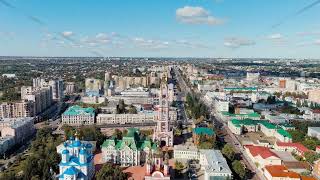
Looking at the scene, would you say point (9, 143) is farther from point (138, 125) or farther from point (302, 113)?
point (302, 113)

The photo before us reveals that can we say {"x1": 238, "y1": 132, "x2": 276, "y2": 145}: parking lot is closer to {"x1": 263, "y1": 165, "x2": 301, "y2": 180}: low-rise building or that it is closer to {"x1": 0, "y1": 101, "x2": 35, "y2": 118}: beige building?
{"x1": 263, "y1": 165, "x2": 301, "y2": 180}: low-rise building

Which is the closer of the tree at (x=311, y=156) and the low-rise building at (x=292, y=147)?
the tree at (x=311, y=156)

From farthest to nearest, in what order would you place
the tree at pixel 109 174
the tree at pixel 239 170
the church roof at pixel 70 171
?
the tree at pixel 239 170, the tree at pixel 109 174, the church roof at pixel 70 171

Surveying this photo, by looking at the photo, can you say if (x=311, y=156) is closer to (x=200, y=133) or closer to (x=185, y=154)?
(x=200, y=133)

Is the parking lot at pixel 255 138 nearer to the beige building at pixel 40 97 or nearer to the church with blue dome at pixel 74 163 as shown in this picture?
the church with blue dome at pixel 74 163

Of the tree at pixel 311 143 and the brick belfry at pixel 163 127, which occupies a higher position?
the brick belfry at pixel 163 127

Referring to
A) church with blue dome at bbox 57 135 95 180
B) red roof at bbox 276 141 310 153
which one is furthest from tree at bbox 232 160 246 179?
church with blue dome at bbox 57 135 95 180

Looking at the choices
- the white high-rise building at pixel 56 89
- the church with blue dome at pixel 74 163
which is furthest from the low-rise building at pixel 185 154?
the white high-rise building at pixel 56 89

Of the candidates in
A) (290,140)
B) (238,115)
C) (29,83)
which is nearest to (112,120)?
(238,115)

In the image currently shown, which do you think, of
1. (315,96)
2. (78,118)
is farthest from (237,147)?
(315,96)
